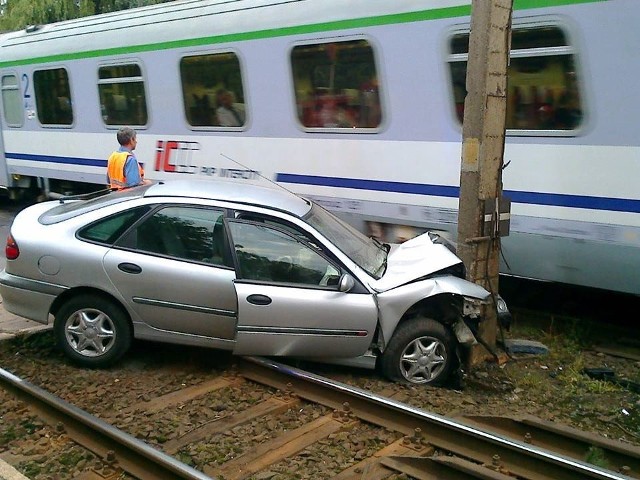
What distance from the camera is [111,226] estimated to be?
18.7ft

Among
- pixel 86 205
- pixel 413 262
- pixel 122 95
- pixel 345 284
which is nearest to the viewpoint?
pixel 345 284

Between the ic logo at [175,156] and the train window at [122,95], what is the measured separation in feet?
1.99

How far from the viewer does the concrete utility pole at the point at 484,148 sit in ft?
18.4

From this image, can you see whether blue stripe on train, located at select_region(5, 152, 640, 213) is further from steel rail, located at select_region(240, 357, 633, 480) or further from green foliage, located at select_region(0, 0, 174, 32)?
green foliage, located at select_region(0, 0, 174, 32)

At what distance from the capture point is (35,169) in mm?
13055

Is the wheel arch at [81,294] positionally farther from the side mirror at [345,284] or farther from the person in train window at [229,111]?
the person in train window at [229,111]

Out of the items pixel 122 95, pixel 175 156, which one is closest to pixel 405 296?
pixel 175 156

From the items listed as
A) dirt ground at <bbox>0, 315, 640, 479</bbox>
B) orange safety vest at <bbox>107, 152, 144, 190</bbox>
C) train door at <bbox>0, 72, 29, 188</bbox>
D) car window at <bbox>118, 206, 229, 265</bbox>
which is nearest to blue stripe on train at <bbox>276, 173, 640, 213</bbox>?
dirt ground at <bbox>0, 315, 640, 479</bbox>

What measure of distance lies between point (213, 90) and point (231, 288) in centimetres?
468

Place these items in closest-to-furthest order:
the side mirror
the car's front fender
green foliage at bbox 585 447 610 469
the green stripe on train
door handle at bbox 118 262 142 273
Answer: green foliage at bbox 585 447 610 469 < the side mirror < the car's front fender < door handle at bbox 118 262 142 273 < the green stripe on train

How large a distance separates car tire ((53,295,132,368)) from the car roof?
0.96m

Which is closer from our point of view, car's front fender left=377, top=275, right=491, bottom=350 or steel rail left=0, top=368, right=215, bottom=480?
steel rail left=0, top=368, right=215, bottom=480

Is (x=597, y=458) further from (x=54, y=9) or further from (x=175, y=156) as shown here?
(x=54, y=9)

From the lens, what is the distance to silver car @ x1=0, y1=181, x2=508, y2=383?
536 centimetres
